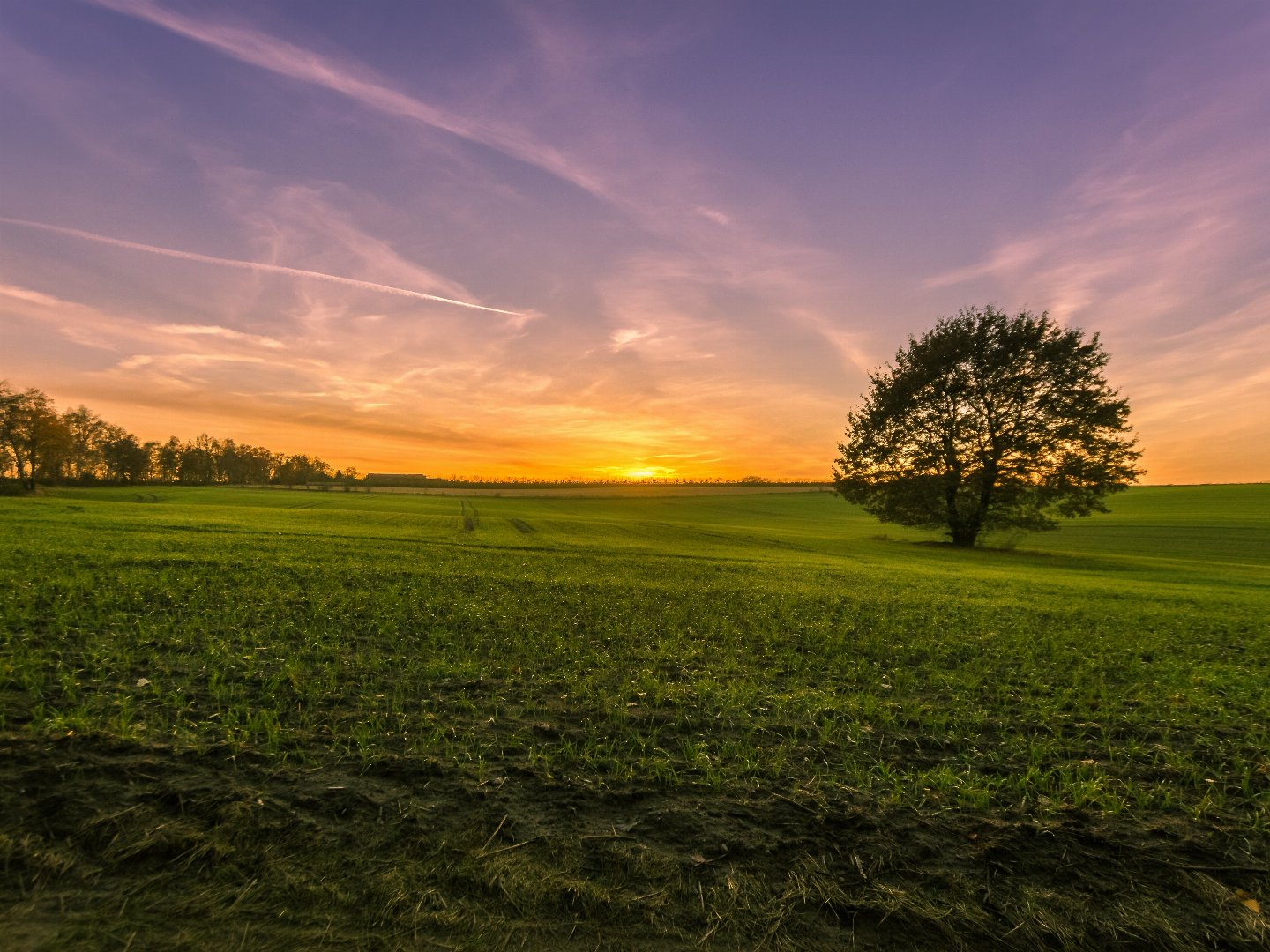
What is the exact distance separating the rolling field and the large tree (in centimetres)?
3172

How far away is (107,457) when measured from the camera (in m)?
129

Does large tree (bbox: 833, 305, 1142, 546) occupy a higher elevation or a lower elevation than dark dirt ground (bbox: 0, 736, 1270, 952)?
higher

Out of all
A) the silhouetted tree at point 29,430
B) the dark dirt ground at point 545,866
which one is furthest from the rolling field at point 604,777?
the silhouetted tree at point 29,430

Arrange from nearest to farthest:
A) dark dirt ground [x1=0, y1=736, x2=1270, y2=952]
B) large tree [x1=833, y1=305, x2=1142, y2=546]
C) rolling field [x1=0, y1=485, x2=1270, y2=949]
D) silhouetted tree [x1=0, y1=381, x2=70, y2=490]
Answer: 1. dark dirt ground [x1=0, y1=736, x2=1270, y2=952]
2. rolling field [x1=0, y1=485, x2=1270, y2=949]
3. large tree [x1=833, y1=305, x2=1142, y2=546]
4. silhouetted tree [x1=0, y1=381, x2=70, y2=490]

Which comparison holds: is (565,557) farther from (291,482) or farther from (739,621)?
(291,482)

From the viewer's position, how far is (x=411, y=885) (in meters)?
3.60

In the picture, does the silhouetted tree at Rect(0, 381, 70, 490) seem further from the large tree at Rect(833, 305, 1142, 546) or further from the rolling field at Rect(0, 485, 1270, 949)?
the large tree at Rect(833, 305, 1142, 546)

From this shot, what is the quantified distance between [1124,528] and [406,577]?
76350 mm

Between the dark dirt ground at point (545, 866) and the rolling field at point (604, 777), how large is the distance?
2 cm

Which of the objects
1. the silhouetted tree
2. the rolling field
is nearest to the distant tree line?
the silhouetted tree

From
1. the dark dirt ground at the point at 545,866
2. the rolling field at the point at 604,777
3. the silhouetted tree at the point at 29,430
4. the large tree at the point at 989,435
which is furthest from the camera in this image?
the silhouetted tree at the point at 29,430

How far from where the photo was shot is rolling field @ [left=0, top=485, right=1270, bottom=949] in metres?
3.51

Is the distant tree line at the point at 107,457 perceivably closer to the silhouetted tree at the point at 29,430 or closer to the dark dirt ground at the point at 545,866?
the silhouetted tree at the point at 29,430

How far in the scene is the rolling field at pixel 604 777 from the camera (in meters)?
3.51
